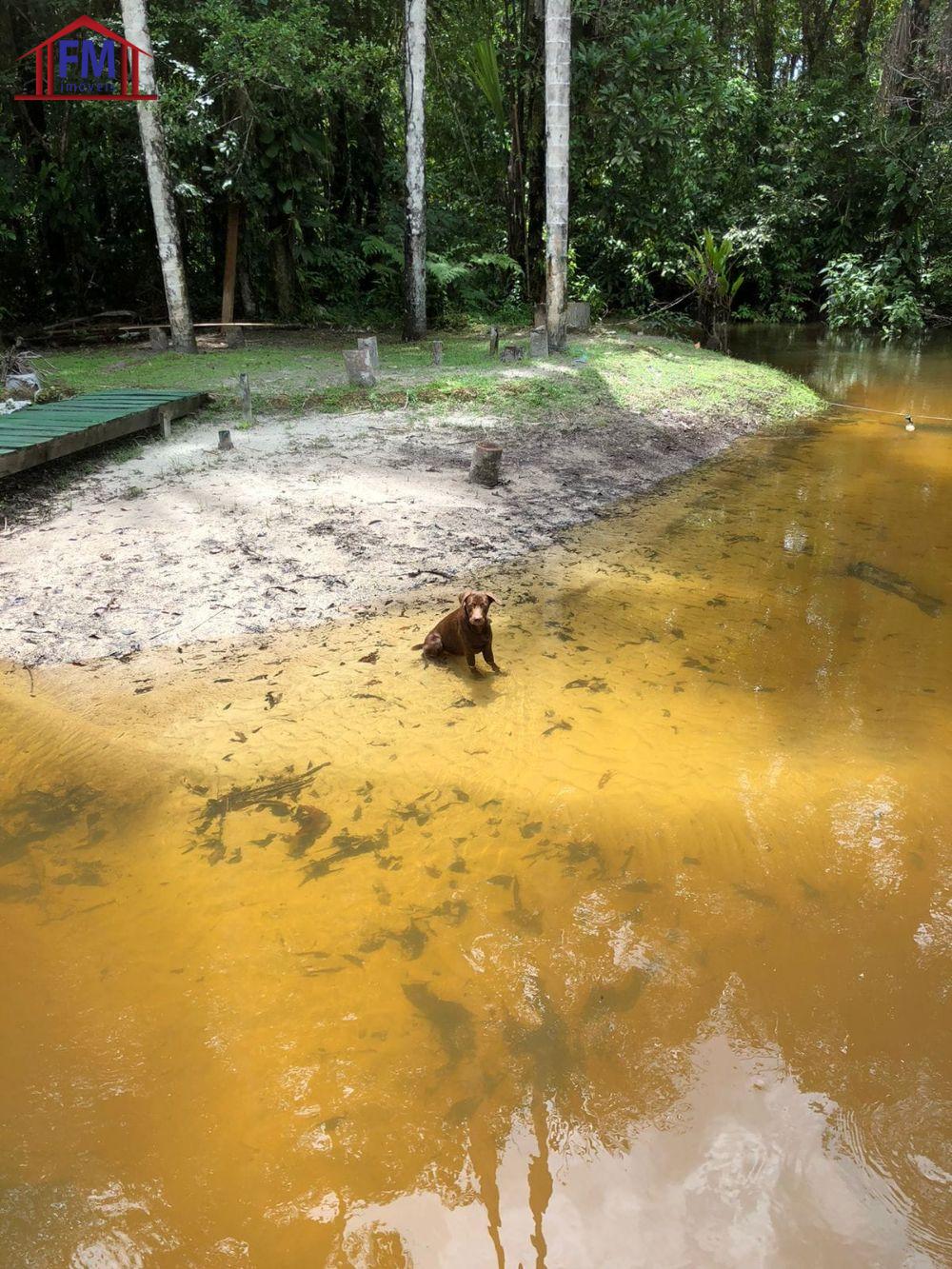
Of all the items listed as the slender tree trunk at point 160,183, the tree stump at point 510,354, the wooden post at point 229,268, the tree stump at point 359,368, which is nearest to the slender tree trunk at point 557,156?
the tree stump at point 510,354

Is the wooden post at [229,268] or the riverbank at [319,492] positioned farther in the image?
the wooden post at [229,268]

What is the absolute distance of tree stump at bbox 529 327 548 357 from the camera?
39.0 ft

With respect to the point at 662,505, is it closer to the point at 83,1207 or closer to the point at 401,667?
the point at 401,667

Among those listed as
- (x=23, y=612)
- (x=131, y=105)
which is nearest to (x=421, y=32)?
(x=131, y=105)

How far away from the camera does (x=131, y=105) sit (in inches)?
475

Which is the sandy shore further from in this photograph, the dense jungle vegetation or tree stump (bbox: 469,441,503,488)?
the dense jungle vegetation

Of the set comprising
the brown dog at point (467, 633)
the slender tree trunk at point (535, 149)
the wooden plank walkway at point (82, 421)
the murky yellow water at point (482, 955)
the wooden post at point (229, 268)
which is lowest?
the murky yellow water at point (482, 955)

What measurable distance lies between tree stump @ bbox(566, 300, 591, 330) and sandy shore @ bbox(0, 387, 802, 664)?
6920mm

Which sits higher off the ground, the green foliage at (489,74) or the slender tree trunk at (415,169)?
the green foliage at (489,74)

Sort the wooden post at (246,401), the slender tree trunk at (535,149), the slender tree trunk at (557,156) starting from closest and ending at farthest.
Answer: the wooden post at (246,401) → the slender tree trunk at (557,156) → the slender tree trunk at (535,149)

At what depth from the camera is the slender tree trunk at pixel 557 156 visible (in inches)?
420

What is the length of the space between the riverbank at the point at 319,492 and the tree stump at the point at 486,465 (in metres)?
0.12

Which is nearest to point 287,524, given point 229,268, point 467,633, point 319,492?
point 319,492

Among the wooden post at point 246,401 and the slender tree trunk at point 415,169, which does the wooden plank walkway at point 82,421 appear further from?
the slender tree trunk at point 415,169
